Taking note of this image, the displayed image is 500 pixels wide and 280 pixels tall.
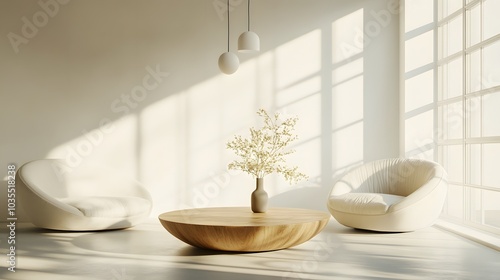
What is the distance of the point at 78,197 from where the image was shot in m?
6.52

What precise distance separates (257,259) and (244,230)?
0.87ft

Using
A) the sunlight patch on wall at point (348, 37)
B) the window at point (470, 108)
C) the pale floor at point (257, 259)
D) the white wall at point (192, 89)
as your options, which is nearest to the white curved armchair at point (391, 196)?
the pale floor at point (257, 259)

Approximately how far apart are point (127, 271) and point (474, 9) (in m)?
4.67

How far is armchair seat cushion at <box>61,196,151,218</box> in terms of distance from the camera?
6008mm

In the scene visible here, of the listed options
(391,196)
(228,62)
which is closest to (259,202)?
(228,62)

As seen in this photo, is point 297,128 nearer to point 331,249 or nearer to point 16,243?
point 331,249

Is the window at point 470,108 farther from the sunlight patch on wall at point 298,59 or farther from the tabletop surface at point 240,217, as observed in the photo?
the tabletop surface at point 240,217

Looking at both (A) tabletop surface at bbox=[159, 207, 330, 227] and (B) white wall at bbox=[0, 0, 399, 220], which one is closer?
(A) tabletop surface at bbox=[159, 207, 330, 227]

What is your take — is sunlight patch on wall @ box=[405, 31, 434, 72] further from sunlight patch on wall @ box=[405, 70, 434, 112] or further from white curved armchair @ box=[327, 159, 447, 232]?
white curved armchair @ box=[327, 159, 447, 232]

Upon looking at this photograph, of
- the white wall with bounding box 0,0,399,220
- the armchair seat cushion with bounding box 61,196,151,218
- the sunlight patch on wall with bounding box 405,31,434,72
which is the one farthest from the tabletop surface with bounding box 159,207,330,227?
the sunlight patch on wall with bounding box 405,31,434,72

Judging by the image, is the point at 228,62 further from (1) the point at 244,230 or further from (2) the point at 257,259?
(2) the point at 257,259

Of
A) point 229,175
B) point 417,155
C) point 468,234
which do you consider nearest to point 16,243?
point 229,175

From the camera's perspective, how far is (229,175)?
734 cm

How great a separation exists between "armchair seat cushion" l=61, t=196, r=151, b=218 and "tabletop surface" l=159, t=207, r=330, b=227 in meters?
1.16
